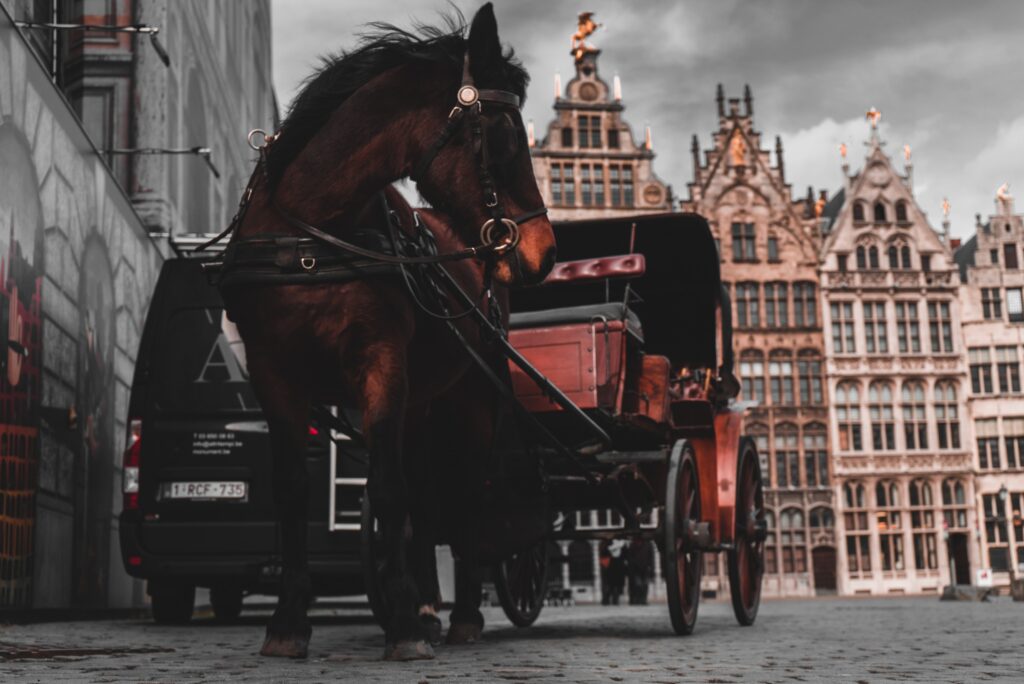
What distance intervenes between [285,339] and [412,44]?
50.6 inches

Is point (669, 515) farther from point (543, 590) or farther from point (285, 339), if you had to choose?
point (285, 339)

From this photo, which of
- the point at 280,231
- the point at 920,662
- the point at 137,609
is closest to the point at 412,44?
the point at 280,231

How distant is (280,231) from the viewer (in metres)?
4.73

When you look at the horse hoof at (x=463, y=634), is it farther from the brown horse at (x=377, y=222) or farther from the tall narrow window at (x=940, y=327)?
the tall narrow window at (x=940, y=327)

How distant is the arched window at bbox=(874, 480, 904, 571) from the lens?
139 feet

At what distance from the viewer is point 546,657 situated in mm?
4961

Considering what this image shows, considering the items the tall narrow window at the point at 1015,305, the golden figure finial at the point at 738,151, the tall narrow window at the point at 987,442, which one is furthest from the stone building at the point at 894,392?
the golden figure finial at the point at 738,151

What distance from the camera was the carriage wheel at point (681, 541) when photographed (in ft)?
22.5

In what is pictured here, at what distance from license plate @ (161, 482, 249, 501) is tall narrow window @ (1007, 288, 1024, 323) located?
42.5m

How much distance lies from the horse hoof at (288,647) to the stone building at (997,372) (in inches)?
1653

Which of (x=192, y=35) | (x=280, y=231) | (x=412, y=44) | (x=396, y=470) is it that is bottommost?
(x=396, y=470)

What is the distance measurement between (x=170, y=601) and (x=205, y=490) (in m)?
1.42

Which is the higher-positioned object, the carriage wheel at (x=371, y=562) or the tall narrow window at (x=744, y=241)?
the tall narrow window at (x=744, y=241)

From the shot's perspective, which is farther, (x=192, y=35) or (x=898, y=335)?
(x=898, y=335)
